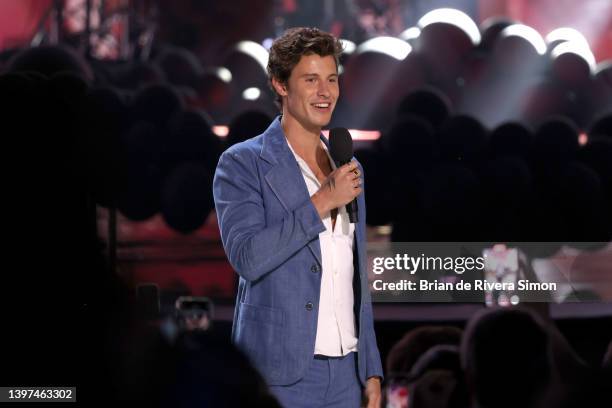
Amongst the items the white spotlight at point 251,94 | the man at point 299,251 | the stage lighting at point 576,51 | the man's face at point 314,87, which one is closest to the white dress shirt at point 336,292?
the man at point 299,251

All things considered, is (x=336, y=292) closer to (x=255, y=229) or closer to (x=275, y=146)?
(x=255, y=229)

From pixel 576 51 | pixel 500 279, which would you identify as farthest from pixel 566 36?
pixel 500 279

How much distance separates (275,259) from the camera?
1.76 m

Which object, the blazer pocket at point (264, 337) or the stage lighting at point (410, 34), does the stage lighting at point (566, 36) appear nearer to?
the stage lighting at point (410, 34)

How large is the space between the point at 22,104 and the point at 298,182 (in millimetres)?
1942

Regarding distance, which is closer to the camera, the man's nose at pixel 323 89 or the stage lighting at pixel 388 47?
the man's nose at pixel 323 89

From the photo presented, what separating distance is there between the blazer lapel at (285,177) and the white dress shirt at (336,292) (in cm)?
4

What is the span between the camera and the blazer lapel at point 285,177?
182 centimetres

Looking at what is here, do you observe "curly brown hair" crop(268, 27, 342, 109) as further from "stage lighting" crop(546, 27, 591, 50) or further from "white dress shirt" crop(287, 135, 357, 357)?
"stage lighting" crop(546, 27, 591, 50)

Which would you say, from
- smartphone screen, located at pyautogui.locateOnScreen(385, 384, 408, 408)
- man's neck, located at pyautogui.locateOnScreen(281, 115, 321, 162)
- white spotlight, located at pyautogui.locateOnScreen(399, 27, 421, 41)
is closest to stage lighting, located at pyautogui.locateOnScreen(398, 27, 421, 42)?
white spotlight, located at pyautogui.locateOnScreen(399, 27, 421, 41)

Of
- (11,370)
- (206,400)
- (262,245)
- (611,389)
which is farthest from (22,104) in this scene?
(206,400)

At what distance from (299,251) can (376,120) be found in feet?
7.07

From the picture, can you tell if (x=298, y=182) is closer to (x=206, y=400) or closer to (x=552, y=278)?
(x=206, y=400)

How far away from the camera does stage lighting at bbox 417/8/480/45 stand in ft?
12.8
